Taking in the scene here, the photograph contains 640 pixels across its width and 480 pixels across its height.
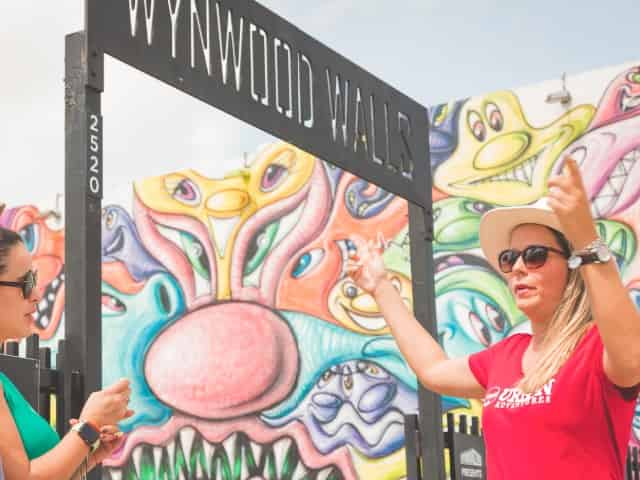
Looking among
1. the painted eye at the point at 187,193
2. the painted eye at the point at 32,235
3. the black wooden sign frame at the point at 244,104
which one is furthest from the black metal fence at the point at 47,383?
the painted eye at the point at 32,235

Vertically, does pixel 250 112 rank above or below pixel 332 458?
above

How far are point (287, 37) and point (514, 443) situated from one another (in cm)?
181

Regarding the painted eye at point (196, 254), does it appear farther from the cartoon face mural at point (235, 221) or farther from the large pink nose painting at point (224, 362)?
the large pink nose painting at point (224, 362)

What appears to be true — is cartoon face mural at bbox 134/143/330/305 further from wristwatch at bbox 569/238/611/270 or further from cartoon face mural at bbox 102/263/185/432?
wristwatch at bbox 569/238/611/270

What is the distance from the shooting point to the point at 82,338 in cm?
262

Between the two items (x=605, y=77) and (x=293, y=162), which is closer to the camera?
(x=605, y=77)

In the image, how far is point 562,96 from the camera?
35.2 feet

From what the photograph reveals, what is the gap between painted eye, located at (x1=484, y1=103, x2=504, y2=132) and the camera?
11.1m

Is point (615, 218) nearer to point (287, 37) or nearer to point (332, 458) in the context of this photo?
point (332, 458)

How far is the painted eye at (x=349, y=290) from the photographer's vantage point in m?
11.8

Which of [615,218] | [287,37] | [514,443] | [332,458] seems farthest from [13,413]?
[332,458]

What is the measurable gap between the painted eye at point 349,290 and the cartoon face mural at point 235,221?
2.57 feet

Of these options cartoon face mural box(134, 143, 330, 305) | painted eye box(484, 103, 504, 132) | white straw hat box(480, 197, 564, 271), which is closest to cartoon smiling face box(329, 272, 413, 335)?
cartoon face mural box(134, 143, 330, 305)

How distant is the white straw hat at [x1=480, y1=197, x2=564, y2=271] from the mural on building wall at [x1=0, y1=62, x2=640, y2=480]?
24.4ft
